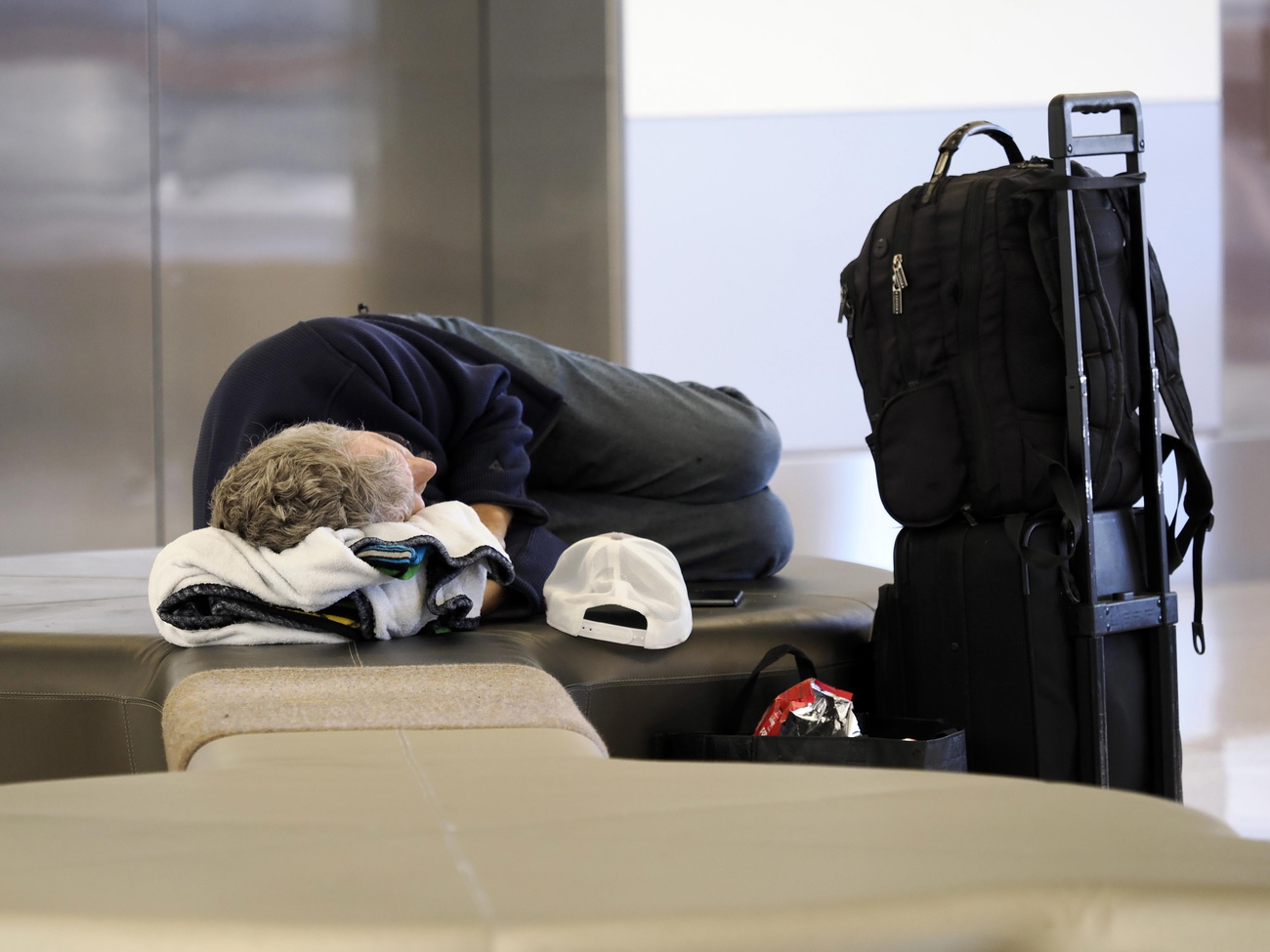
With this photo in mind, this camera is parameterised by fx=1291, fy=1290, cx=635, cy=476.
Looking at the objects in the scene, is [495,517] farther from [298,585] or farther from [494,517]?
[298,585]

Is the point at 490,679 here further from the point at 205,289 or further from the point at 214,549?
the point at 205,289

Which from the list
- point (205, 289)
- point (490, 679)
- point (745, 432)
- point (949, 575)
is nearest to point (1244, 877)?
point (490, 679)

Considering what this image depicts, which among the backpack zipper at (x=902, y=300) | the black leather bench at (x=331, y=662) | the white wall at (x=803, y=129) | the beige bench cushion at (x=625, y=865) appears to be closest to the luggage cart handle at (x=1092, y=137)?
the backpack zipper at (x=902, y=300)

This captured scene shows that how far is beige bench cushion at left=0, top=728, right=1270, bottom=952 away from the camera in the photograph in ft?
1.96

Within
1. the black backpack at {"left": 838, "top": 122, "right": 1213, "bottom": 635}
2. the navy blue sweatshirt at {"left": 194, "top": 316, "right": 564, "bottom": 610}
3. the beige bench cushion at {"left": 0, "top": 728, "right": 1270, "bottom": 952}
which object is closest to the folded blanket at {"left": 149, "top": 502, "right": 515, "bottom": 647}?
the navy blue sweatshirt at {"left": 194, "top": 316, "right": 564, "bottom": 610}

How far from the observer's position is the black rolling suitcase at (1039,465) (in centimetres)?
158

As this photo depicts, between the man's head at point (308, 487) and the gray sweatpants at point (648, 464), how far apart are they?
23.5 inches

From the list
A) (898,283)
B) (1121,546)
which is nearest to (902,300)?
(898,283)

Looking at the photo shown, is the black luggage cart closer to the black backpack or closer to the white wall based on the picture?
the black backpack

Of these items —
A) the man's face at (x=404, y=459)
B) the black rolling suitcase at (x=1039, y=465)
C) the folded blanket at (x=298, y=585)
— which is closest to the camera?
the folded blanket at (x=298, y=585)

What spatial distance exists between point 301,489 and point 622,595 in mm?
429

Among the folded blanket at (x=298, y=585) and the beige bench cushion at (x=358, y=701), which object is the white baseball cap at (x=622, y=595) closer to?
the folded blanket at (x=298, y=585)

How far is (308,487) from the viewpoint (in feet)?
4.46

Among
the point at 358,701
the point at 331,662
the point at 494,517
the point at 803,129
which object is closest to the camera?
the point at 358,701
